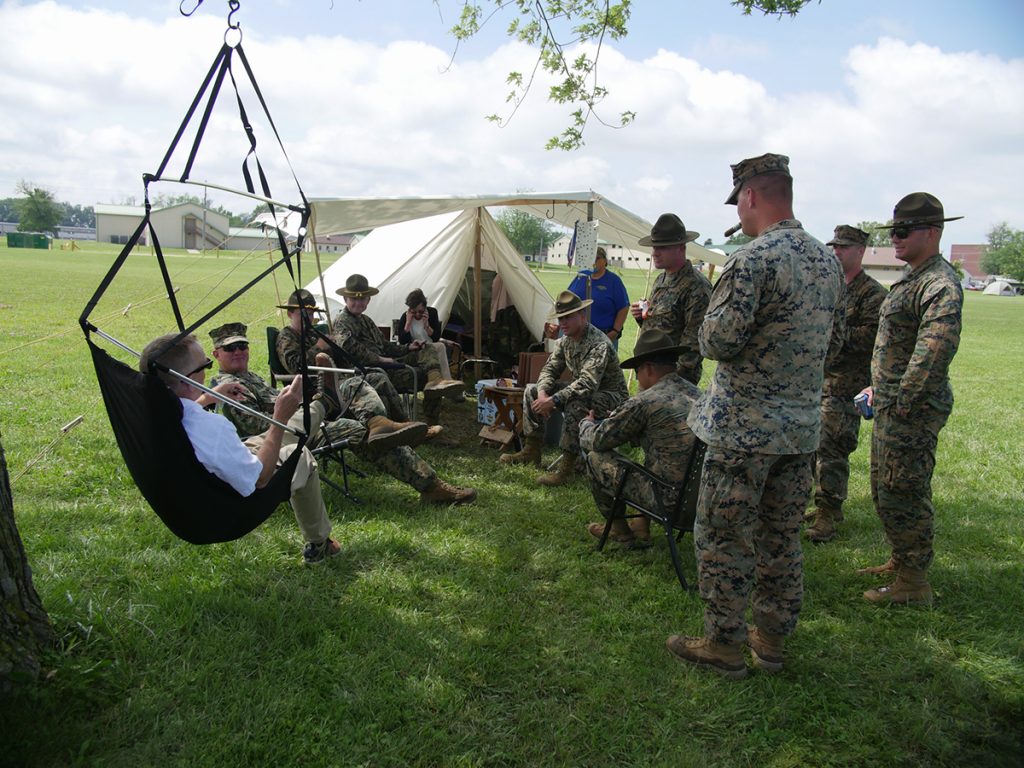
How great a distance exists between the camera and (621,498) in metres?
3.85

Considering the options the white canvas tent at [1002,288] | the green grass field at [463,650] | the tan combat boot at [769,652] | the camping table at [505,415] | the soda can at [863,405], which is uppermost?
the white canvas tent at [1002,288]

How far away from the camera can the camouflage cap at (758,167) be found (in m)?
2.59

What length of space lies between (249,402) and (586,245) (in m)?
3.64

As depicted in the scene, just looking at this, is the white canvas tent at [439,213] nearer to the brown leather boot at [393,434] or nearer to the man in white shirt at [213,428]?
the brown leather boot at [393,434]

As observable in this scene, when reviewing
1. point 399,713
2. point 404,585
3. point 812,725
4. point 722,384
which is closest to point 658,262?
point 722,384

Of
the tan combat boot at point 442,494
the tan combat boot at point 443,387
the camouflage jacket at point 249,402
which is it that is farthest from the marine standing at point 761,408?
the tan combat boot at point 443,387

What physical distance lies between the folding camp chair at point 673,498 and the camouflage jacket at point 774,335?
2.50 ft

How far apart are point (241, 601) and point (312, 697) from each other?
762mm

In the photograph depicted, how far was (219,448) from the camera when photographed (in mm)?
2697

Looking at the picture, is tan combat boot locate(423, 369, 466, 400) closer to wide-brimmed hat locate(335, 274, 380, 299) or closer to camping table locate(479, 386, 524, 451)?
camping table locate(479, 386, 524, 451)

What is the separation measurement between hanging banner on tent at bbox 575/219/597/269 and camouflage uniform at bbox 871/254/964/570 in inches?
132

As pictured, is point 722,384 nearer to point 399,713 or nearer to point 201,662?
point 399,713

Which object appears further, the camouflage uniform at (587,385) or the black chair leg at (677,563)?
the camouflage uniform at (587,385)

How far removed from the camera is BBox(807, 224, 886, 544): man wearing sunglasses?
434 centimetres
